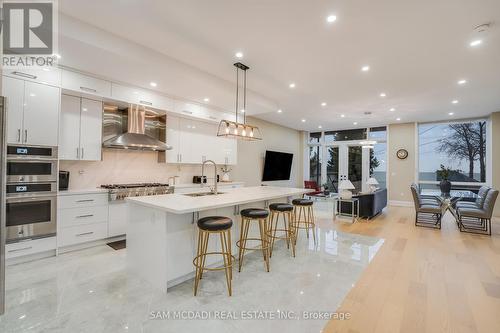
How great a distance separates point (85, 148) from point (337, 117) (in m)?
6.63

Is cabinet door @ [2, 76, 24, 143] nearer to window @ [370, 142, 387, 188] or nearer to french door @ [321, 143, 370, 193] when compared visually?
french door @ [321, 143, 370, 193]

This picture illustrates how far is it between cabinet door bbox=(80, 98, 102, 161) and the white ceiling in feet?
4.91

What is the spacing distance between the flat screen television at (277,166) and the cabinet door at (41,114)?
5.68m

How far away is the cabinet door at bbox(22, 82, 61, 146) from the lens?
310cm

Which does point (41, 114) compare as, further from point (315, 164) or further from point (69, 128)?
point (315, 164)

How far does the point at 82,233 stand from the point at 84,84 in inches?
89.0

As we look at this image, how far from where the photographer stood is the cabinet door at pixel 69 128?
3568 mm

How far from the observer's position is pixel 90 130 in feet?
12.7

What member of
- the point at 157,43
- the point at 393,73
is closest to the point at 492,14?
the point at 393,73

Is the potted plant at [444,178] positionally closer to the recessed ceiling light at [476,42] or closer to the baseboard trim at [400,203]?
the baseboard trim at [400,203]

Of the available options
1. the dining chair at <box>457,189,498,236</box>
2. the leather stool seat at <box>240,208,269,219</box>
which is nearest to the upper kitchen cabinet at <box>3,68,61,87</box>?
the leather stool seat at <box>240,208,269,219</box>

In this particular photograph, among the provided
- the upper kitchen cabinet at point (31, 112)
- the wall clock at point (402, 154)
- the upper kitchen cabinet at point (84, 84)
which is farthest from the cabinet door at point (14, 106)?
the wall clock at point (402, 154)

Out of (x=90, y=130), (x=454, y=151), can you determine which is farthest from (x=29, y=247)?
(x=454, y=151)

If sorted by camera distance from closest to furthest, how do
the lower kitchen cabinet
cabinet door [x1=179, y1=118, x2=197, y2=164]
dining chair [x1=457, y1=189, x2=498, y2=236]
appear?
the lower kitchen cabinet < dining chair [x1=457, y1=189, x2=498, y2=236] < cabinet door [x1=179, y1=118, x2=197, y2=164]
